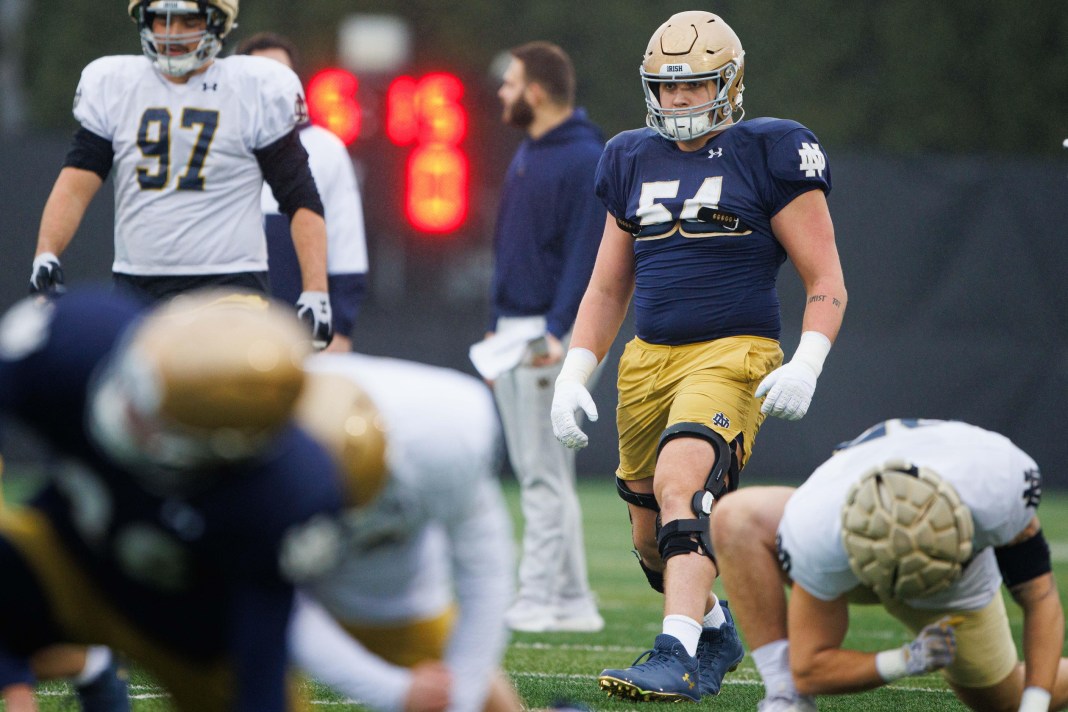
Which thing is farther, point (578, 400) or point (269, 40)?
point (269, 40)

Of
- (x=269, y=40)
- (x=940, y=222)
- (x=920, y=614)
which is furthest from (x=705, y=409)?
(x=940, y=222)

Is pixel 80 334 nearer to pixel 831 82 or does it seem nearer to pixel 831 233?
pixel 831 233

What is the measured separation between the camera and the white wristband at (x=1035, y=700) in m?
3.11

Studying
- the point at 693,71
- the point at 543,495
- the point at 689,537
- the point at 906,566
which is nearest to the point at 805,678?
the point at 906,566

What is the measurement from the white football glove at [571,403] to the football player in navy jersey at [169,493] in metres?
1.82

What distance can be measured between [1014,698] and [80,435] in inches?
83.0

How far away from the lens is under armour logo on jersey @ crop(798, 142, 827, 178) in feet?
Answer: 13.6

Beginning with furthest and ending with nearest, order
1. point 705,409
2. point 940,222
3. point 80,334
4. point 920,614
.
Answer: point 940,222 → point 705,409 → point 920,614 → point 80,334

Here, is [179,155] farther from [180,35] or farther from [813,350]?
[813,350]

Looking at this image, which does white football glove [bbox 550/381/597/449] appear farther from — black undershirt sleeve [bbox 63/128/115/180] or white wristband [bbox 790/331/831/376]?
black undershirt sleeve [bbox 63/128/115/180]

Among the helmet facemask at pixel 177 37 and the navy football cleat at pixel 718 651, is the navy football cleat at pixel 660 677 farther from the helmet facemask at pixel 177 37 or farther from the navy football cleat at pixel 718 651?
the helmet facemask at pixel 177 37

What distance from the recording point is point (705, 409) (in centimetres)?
398

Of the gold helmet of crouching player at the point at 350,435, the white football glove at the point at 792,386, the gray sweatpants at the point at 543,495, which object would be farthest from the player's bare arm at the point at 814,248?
the gold helmet of crouching player at the point at 350,435

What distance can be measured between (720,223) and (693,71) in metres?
0.41
